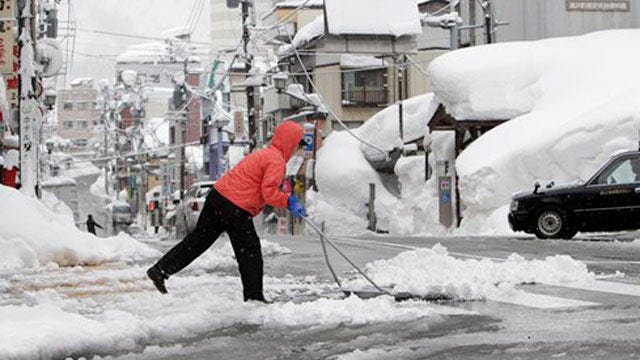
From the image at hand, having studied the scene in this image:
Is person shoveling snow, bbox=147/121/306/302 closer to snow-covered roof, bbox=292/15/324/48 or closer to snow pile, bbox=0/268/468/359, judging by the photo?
snow pile, bbox=0/268/468/359

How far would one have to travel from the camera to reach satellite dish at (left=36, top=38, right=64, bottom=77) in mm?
30511

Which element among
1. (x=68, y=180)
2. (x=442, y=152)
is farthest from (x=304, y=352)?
(x=68, y=180)

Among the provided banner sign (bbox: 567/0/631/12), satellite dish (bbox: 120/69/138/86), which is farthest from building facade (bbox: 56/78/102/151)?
banner sign (bbox: 567/0/631/12)

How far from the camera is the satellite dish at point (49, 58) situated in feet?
100

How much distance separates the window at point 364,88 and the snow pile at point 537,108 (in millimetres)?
16211

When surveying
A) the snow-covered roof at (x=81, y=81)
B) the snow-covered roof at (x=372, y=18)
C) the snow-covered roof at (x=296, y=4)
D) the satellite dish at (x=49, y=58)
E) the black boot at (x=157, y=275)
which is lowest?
the black boot at (x=157, y=275)

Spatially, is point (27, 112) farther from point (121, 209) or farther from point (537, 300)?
point (121, 209)

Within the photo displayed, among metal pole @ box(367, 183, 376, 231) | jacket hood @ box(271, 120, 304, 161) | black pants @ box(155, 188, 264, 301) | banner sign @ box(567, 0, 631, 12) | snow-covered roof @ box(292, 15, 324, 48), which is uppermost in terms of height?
snow-covered roof @ box(292, 15, 324, 48)

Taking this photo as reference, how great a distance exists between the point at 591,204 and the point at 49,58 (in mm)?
19324

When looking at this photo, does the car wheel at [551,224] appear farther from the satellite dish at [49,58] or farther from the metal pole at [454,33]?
the metal pole at [454,33]

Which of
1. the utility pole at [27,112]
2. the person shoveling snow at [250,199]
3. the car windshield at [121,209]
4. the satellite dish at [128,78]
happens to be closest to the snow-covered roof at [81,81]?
the satellite dish at [128,78]

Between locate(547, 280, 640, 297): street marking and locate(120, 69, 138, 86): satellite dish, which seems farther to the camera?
locate(120, 69, 138, 86): satellite dish

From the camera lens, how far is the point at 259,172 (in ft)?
25.9

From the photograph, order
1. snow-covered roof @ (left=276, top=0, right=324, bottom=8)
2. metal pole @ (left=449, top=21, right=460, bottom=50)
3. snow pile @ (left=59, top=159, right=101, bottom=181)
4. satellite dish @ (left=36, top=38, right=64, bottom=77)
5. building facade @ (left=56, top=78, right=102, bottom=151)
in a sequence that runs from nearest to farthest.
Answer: satellite dish @ (left=36, top=38, right=64, bottom=77) → metal pole @ (left=449, top=21, right=460, bottom=50) → snow-covered roof @ (left=276, top=0, right=324, bottom=8) → snow pile @ (left=59, top=159, right=101, bottom=181) → building facade @ (left=56, top=78, right=102, bottom=151)
